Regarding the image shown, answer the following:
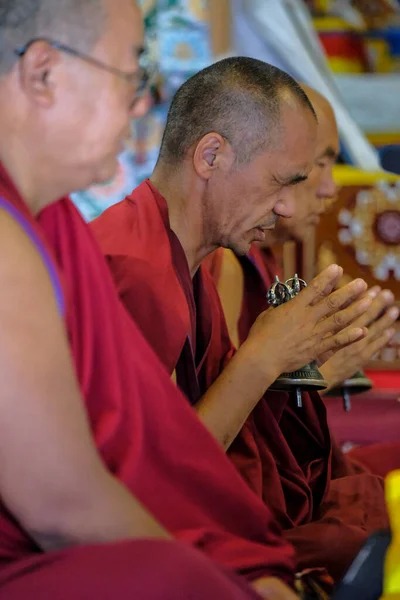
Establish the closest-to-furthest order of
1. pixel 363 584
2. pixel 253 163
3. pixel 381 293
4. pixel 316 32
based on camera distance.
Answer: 1. pixel 363 584
2. pixel 253 163
3. pixel 381 293
4. pixel 316 32

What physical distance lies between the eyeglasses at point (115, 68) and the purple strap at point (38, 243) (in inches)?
7.2

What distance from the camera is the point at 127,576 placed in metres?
0.95

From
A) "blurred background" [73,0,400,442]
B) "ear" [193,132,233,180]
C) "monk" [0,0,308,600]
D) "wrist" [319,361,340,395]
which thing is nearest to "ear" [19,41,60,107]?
"monk" [0,0,308,600]

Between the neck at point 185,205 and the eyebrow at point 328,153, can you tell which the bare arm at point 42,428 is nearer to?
the neck at point 185,205

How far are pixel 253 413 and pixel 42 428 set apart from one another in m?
0.90

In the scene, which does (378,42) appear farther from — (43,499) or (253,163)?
(43,499)

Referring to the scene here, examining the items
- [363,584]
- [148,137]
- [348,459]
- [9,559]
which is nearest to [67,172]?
[9,559]

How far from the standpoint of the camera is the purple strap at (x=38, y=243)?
1052 mm

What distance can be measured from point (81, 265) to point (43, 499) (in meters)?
0.31

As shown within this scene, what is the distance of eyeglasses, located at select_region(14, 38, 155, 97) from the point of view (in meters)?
1.09

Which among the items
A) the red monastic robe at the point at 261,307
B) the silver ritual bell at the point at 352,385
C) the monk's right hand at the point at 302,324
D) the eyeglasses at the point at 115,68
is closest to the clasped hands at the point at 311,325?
the monk's right hand at the point at 302,324

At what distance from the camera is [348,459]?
2.06 metres

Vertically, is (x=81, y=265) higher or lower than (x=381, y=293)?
higher

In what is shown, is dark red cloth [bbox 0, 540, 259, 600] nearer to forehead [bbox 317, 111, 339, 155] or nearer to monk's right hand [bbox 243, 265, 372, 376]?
monk's right hand [bbox 243, 265, 372, 376]
